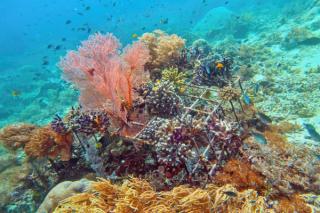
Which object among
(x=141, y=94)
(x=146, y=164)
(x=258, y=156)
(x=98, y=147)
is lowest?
(x=258, y=156)

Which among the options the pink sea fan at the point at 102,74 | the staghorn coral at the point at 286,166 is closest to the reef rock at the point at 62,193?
the pink sea fan at the point at 102,74

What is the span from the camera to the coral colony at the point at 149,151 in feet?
12.5

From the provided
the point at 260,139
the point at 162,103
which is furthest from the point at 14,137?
the point at 260,139

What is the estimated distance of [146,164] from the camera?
532 cm

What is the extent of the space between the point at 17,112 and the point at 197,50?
16981mm

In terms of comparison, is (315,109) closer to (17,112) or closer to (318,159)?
(318,159)

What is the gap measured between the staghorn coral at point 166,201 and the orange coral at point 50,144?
2.35m

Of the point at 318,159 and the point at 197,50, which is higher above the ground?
the point at 197,50

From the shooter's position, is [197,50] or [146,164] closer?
[146,164]

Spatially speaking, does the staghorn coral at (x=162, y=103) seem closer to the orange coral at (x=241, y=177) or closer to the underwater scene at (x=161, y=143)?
the underwater scene at (x=161, y=143)

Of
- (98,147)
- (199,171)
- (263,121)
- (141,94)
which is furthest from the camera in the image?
(263,121)

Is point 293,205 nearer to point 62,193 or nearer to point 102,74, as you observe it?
point 62,193

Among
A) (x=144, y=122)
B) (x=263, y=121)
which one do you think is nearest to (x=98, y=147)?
(x=144, y=122)

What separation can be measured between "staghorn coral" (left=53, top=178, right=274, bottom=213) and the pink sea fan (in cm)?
208
